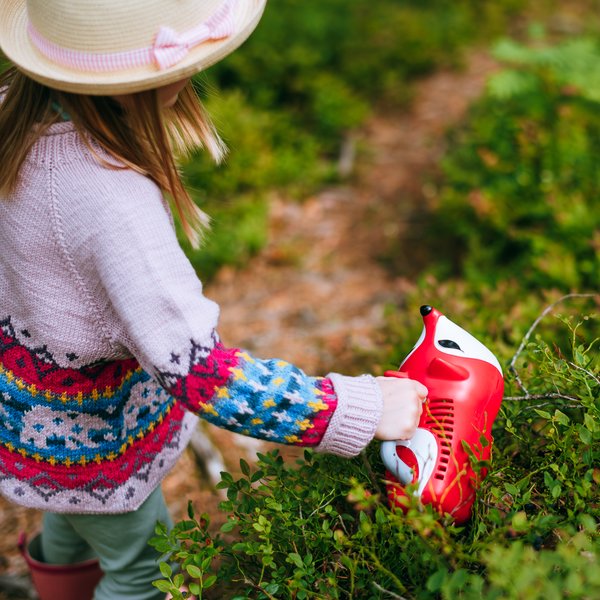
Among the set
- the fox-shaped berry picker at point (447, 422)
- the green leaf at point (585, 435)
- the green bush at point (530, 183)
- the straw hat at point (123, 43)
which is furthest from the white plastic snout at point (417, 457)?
the green bush at point (530, 183)

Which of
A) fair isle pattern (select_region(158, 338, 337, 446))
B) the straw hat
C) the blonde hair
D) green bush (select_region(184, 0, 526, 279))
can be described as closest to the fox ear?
fair isle pattern (select_region(158, 338, 337, 446))

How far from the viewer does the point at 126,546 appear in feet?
6.46

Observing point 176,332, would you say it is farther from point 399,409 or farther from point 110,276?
point 399,409

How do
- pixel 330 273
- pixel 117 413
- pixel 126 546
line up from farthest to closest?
pixel 330 273
pixel 126 546
pixel 117 413

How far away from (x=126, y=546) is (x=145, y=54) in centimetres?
127

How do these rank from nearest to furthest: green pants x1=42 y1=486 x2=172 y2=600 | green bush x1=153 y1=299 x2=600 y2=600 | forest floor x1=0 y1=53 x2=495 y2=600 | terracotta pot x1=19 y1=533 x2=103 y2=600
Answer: green bush x1=153 y1=299 x2=600 y2=600
green pants x1=42 y1=486 x2=172 y2=600
terracotta pot x1=19 y1=533 x2=103 y2=600
forest floor x1=0 y1=53 x2=495 y2=600

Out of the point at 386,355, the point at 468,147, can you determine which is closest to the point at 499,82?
the point at 468,147

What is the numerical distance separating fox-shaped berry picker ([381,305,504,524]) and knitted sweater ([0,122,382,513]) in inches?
4.6

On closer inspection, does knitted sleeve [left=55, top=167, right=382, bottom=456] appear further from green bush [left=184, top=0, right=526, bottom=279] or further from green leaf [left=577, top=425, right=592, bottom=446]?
green bush [left=184, top=0, right=526, bottom=279]

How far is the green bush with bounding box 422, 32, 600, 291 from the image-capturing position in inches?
132

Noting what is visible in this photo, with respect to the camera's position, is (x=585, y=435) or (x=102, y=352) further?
(x=102, y=352)

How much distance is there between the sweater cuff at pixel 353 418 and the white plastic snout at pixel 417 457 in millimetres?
74

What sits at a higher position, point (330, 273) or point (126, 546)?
point (126, 546)


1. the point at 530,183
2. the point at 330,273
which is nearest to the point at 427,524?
the point at 530,183
